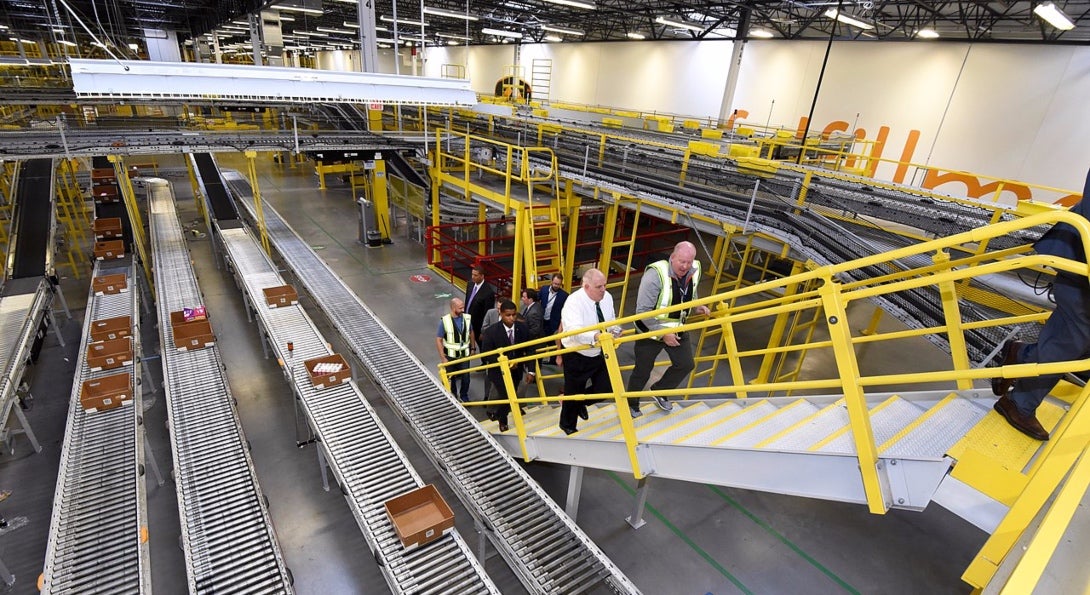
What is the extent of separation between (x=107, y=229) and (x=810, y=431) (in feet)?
40.1

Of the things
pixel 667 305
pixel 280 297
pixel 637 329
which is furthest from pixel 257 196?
pixel 667 305

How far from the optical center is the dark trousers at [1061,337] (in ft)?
7.12

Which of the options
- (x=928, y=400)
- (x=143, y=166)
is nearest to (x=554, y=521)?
(x=928, y=400)

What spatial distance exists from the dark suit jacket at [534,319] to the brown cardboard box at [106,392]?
14.6 feet

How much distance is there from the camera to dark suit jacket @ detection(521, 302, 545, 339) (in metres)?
5.66

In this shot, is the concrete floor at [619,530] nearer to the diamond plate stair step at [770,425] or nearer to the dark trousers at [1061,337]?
the diamond plate stair step at [770,425]

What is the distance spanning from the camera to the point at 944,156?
1443 cm

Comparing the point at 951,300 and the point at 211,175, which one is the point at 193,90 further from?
the point at 211,175

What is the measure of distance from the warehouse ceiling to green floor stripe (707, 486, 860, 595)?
25.1 feet

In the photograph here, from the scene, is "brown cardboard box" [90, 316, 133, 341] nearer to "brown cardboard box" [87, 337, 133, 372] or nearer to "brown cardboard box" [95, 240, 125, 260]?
"brown cardboard box" [87, 337, 133, 372]

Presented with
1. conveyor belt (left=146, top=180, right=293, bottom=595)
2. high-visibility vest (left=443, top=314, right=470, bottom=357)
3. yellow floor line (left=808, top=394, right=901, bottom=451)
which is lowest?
conveyor belt (left=146, top=180, right=293, bottom=595)

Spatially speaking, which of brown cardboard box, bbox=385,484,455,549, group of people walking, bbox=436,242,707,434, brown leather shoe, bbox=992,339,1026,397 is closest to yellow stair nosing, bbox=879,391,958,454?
brown leather shoe, bbox=992,339,1026,397

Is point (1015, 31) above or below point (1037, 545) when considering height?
above

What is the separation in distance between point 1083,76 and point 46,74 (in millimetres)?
36076
